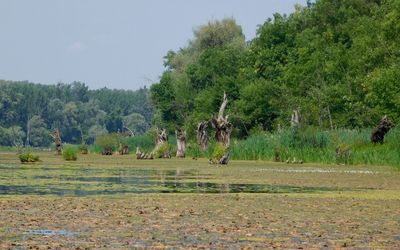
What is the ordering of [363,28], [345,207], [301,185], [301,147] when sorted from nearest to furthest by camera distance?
[345,207] < [301,185] < [301,147] < [363,28]

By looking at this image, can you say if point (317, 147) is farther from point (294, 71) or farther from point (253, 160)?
point (294, 71)

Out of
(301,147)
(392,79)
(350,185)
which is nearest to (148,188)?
(350,185)

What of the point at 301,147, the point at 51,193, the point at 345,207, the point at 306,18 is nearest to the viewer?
the point at 345,207

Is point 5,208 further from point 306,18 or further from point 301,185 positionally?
point 306,18

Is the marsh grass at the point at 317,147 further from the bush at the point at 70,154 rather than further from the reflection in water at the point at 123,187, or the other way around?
the reflection in water at the point at 123,187

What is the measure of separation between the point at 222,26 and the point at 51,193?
86.1 m

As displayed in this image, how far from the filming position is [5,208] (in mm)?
17125

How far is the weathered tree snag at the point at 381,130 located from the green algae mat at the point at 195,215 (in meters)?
23.8

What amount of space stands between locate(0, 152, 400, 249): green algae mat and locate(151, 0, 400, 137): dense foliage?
29.5 m

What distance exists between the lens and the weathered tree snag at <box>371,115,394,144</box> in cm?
5047

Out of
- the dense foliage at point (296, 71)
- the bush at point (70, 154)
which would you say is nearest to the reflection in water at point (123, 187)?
the bush at point (70, 154)

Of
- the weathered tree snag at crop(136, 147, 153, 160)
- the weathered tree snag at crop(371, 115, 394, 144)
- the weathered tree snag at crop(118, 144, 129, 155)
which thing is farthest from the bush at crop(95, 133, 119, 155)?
the weathered tree snag at crop(371, 115, 394, 144)

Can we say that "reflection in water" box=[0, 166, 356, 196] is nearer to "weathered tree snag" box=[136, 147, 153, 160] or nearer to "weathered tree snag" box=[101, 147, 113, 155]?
"weathered tree snag" box=[136, 147, 153, 160]

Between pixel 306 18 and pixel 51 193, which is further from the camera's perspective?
pixel 306 18
